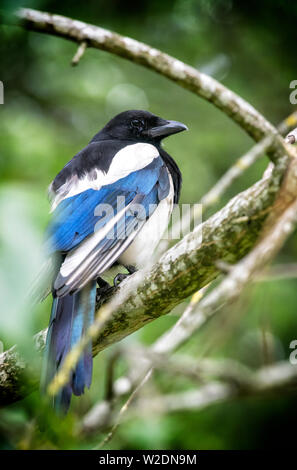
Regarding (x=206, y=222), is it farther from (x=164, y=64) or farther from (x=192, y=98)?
(x=192, y=98)

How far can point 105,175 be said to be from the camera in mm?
2869

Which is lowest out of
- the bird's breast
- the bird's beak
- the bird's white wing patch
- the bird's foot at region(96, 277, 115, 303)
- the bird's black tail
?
the bird's black tail

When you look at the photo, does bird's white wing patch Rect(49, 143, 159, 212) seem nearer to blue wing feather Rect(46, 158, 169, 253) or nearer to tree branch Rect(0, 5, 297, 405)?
blue wing feather Rect(46, 158, 169, 253)

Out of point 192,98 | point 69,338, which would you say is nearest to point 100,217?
point 69,338

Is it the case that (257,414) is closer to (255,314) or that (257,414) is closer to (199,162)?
(255,314)

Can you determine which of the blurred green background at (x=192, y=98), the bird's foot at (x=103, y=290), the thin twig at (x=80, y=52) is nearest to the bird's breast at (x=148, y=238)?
the bird's foot at (x=103, y=290)

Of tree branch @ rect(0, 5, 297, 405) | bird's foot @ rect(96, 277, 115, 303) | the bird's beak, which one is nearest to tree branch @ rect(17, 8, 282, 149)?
tree branch @ rect(0, 5, 297, 405)

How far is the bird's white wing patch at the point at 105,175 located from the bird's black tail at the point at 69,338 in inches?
21.9

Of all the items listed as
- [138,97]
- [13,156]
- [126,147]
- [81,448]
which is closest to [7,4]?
[126,147]

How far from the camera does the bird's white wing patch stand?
2.81m

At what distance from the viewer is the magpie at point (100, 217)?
2.29m

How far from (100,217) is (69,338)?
0.62m

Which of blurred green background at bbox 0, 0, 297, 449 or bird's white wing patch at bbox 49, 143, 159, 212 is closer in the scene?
bird's white wing patch at bbox 49, 143, 159, 212

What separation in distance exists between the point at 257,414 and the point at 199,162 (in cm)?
204
